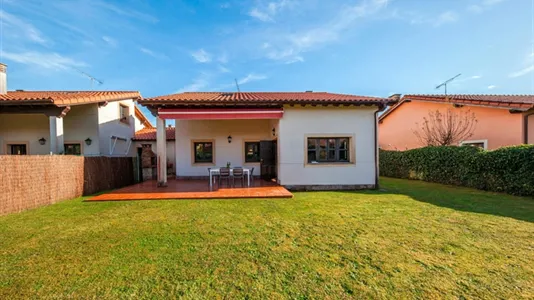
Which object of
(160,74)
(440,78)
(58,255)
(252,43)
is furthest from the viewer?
(160,74)

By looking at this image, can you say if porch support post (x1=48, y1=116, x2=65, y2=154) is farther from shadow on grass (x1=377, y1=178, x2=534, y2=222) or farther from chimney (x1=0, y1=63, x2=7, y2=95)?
shadow on grass (x1=377, y1=178, x2=534, y2=222)

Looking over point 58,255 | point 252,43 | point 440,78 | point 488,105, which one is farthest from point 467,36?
point 58,255

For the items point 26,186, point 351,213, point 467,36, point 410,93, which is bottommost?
point 351,213

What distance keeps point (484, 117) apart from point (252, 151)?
62.6 feet

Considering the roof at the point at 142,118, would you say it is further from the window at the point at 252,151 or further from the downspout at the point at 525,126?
the downspout at the point at 525,126

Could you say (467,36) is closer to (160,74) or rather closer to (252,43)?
(252,43)

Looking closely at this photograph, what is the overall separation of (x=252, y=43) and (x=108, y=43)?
12.0 meters

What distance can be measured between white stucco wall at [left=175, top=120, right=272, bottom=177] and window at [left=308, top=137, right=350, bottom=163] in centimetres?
531

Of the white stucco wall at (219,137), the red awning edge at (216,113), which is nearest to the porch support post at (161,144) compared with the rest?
the red awning edge at (216,113)

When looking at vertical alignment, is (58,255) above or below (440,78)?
below

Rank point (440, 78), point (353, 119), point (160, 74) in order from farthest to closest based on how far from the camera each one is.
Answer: point (160, 74) < point (440, 78) < point (353, 119)

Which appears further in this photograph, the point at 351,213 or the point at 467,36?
the point at 467,36

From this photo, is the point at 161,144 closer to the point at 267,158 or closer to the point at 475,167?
the point at 267,158

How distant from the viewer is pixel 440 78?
2247cm
